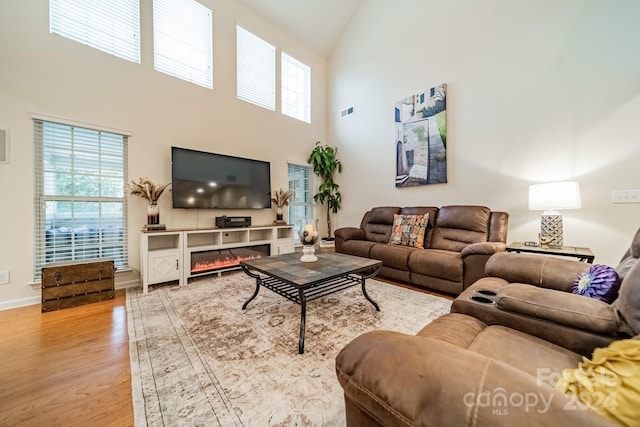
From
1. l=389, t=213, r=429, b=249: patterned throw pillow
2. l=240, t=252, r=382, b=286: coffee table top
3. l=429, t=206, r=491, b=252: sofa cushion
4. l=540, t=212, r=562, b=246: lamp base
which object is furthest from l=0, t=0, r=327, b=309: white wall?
l=540, t=212, r=562, b=246: lamp base

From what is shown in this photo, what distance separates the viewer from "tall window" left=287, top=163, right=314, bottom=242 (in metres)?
4.83

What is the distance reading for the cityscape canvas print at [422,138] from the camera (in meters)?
3.54

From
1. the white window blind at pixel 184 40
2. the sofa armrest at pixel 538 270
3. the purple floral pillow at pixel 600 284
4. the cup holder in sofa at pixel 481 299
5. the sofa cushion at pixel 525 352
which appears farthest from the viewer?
the white window blind at pixel 184 40

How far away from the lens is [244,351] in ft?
5.24

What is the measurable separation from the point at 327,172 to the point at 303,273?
11.1ft

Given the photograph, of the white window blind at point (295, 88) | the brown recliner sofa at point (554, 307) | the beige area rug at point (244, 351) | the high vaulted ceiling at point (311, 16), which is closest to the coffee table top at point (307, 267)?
the beige area rug at point (244, 351)

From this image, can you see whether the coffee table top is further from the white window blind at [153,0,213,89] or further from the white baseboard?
the white window blind at [153,0,213,89]

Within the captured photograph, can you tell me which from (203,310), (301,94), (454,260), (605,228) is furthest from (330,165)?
(605,228)

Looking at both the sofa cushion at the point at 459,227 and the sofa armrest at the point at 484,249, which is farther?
the sofa cushion at the point at 459,227

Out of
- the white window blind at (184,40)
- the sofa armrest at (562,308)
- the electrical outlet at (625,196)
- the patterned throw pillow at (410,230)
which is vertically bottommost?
the sofa armrest at (562,308)

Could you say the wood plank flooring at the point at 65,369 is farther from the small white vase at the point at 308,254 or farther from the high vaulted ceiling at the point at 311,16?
the high vaulted ceiling at the point at 311,16

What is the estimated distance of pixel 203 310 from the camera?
224cm

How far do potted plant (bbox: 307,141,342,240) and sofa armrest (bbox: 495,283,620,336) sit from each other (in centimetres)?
398

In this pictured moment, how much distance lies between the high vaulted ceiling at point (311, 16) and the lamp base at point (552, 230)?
4.84m
